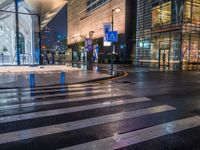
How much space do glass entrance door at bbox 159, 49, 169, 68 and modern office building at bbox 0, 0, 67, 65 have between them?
698 inches

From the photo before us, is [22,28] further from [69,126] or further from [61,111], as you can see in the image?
[69,126]

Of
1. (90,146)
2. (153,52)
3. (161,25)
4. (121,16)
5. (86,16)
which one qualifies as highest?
(86,16)

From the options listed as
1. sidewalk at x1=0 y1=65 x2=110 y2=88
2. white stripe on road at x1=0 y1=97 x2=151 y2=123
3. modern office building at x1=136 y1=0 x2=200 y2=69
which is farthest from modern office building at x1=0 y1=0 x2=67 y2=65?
white stripe on road at x1=0 y1=97 x2=151 y2=123

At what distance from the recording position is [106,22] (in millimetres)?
55469

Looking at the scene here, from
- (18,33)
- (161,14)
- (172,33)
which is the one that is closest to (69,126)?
(18,33)

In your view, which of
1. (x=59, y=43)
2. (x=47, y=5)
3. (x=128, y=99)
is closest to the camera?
(x=128, y=99)

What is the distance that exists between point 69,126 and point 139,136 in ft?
5.40

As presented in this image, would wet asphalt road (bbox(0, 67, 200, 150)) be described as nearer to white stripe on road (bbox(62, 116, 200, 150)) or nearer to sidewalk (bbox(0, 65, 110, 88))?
white stripe on road (bbox(62, 116, 200, 150))

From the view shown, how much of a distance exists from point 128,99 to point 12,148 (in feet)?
16.6

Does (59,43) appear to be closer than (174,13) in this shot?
No

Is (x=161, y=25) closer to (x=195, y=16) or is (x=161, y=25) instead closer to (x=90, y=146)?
(x=195, y=16)

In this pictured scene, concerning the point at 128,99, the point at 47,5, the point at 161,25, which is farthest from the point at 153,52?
the point at 128,99

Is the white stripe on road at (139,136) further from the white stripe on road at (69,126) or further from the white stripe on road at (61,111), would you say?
the white stripe on road at (61,111)

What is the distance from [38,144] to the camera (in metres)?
4.01
